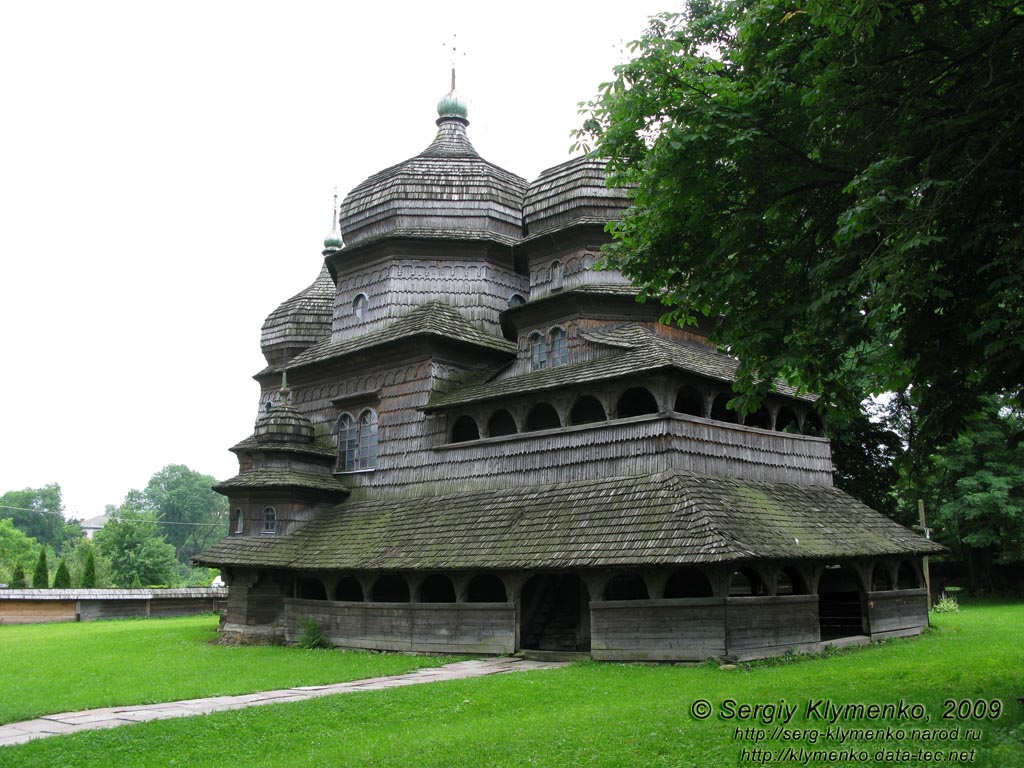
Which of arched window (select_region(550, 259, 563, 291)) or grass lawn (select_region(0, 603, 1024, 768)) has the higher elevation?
arched window (select_region(550, 259, 563, 291))

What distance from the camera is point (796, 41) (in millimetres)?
9500

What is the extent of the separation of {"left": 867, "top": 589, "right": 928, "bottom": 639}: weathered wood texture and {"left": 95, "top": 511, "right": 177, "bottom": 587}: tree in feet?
151

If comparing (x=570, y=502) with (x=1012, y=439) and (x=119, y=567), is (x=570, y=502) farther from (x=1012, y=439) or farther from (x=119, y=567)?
(x=119, y=567)

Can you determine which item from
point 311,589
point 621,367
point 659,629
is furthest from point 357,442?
point 659,629

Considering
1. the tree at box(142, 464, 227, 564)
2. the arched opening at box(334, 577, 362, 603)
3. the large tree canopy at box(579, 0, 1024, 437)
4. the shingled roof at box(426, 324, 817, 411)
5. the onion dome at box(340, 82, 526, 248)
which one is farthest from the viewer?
the tree at box(142, 464, 227, 564)

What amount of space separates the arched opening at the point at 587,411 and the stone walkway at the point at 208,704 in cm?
609

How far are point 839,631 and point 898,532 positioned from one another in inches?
103

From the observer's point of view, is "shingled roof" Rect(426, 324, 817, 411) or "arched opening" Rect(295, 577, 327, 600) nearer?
"shingled roof" Rect(426, 324, 817, 411)

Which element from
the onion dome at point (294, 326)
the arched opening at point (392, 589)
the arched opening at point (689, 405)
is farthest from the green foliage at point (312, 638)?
the onion dome at point (294, 326)

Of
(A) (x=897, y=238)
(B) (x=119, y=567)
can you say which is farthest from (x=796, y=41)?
(B) (x=119, y=567)

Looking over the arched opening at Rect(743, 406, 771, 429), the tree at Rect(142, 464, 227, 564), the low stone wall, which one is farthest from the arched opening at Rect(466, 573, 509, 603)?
the tree at Rect(142, 464, 227, 564)

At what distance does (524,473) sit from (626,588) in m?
3.27

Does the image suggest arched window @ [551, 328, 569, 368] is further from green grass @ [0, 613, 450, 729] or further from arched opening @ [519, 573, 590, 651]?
green grass @ [0, 613, 450, 729]

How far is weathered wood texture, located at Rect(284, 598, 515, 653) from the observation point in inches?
666
